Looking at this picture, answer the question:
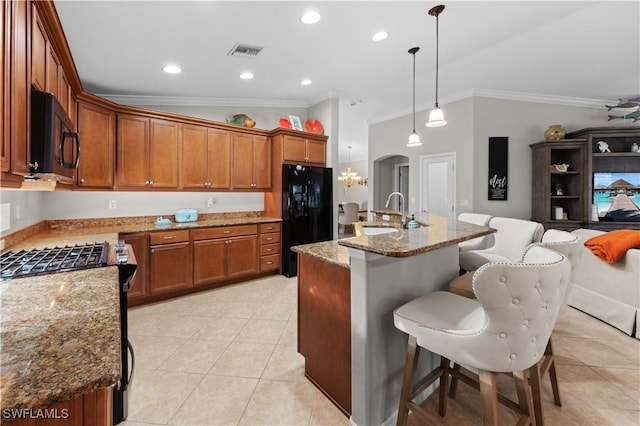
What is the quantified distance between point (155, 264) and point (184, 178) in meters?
1.16

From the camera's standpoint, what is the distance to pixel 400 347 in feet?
5.43

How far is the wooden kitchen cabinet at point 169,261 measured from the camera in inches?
131

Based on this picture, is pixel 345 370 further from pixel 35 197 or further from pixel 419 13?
pixel 35 197

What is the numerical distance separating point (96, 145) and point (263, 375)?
2970mm

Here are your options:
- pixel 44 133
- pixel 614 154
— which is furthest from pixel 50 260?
pixel 614 154

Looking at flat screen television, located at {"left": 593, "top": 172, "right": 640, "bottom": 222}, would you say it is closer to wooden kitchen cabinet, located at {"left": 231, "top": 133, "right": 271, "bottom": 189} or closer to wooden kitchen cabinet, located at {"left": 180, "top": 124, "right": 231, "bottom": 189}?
wooden kitchen cabinet, located at {"left": 231, "top": 133, "right": 271, "bottom": 189}

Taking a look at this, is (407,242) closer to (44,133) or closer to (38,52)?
(44,133)

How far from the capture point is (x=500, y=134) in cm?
477

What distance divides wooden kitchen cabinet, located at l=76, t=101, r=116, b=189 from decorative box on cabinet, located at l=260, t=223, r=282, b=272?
1919mm

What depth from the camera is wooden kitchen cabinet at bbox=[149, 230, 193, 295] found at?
3.32 m

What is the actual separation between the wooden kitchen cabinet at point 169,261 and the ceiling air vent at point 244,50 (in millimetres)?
2114

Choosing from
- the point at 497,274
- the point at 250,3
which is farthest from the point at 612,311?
the point at 250,3

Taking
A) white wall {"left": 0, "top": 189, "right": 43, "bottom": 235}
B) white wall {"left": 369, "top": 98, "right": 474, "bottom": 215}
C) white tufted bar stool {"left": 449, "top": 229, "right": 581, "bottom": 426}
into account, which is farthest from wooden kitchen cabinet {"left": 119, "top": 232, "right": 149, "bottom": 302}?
white wall {"left": 369, "top": 98, "right": 474, "bottom": 215}

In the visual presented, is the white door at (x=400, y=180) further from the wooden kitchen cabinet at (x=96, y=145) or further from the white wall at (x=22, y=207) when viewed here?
the white wall at (x=22, y=207)
